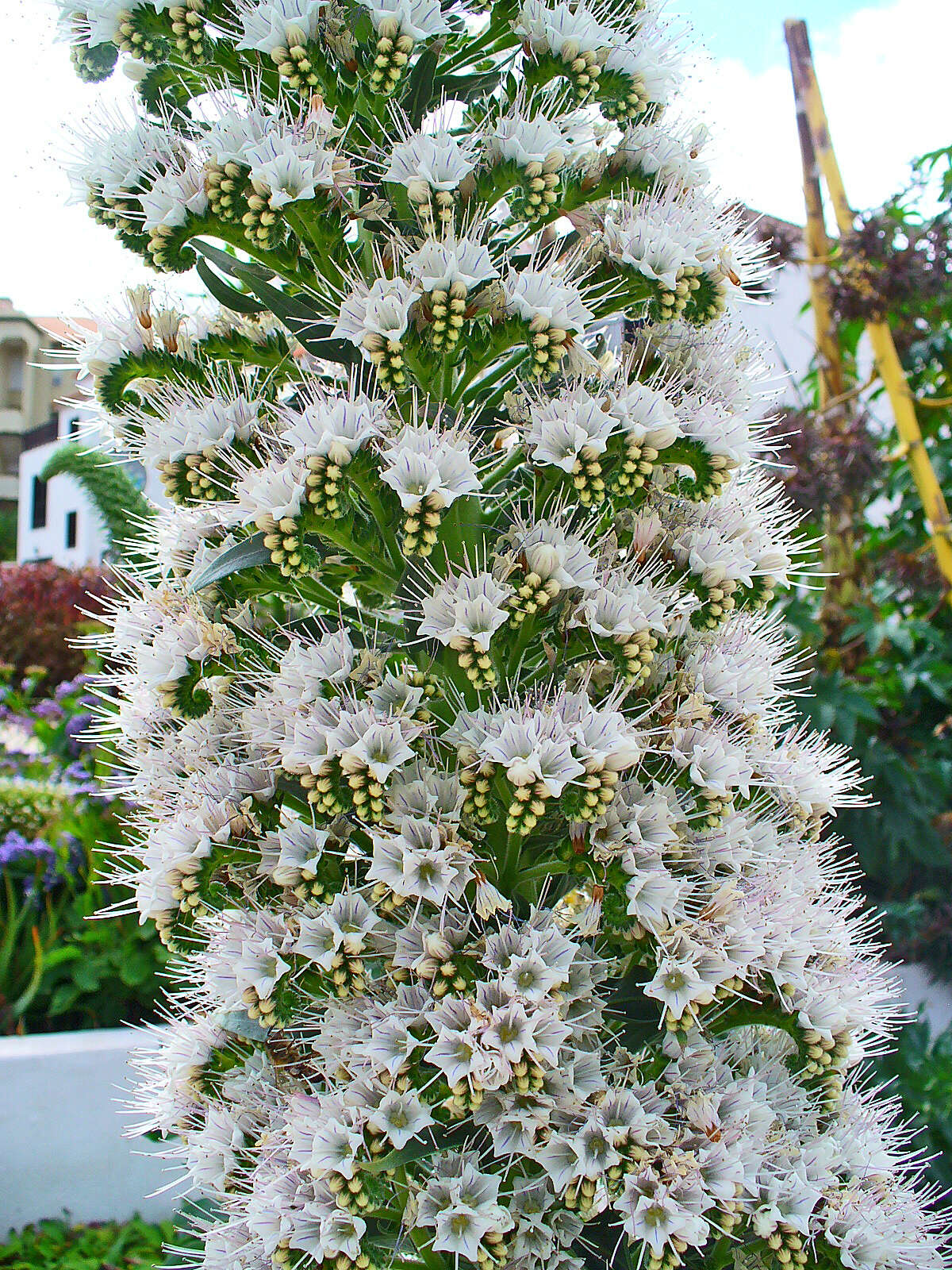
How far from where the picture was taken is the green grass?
10.1ft

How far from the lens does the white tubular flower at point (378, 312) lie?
123 centimetres

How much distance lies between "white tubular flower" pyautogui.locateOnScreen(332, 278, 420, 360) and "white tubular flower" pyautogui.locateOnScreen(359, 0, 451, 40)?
0.33 metres

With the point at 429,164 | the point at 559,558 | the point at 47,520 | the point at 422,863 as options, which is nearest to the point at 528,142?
the point at 429,164

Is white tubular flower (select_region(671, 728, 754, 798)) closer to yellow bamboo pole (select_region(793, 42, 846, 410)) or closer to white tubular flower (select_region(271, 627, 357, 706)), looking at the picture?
white tubular flower (select_region(271, 627, 357, 706))

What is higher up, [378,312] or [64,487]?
[64,487]

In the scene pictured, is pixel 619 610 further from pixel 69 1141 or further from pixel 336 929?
pixel 69 1141

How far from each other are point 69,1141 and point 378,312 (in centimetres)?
344

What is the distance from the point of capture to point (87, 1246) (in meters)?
3.24

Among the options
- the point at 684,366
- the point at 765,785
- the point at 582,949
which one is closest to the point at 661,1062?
the point at 582,949

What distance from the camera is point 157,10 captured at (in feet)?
4.58

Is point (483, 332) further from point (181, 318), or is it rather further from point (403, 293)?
point (181, 318)

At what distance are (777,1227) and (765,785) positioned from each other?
576mm

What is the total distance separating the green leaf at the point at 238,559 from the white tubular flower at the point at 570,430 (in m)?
0.37

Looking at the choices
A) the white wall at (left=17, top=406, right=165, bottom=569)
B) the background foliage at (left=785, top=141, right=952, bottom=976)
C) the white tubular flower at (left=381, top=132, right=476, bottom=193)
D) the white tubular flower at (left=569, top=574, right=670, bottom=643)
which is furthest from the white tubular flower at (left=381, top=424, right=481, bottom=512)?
the white wall at (left=17, top=406, right=165, bottom=569)
